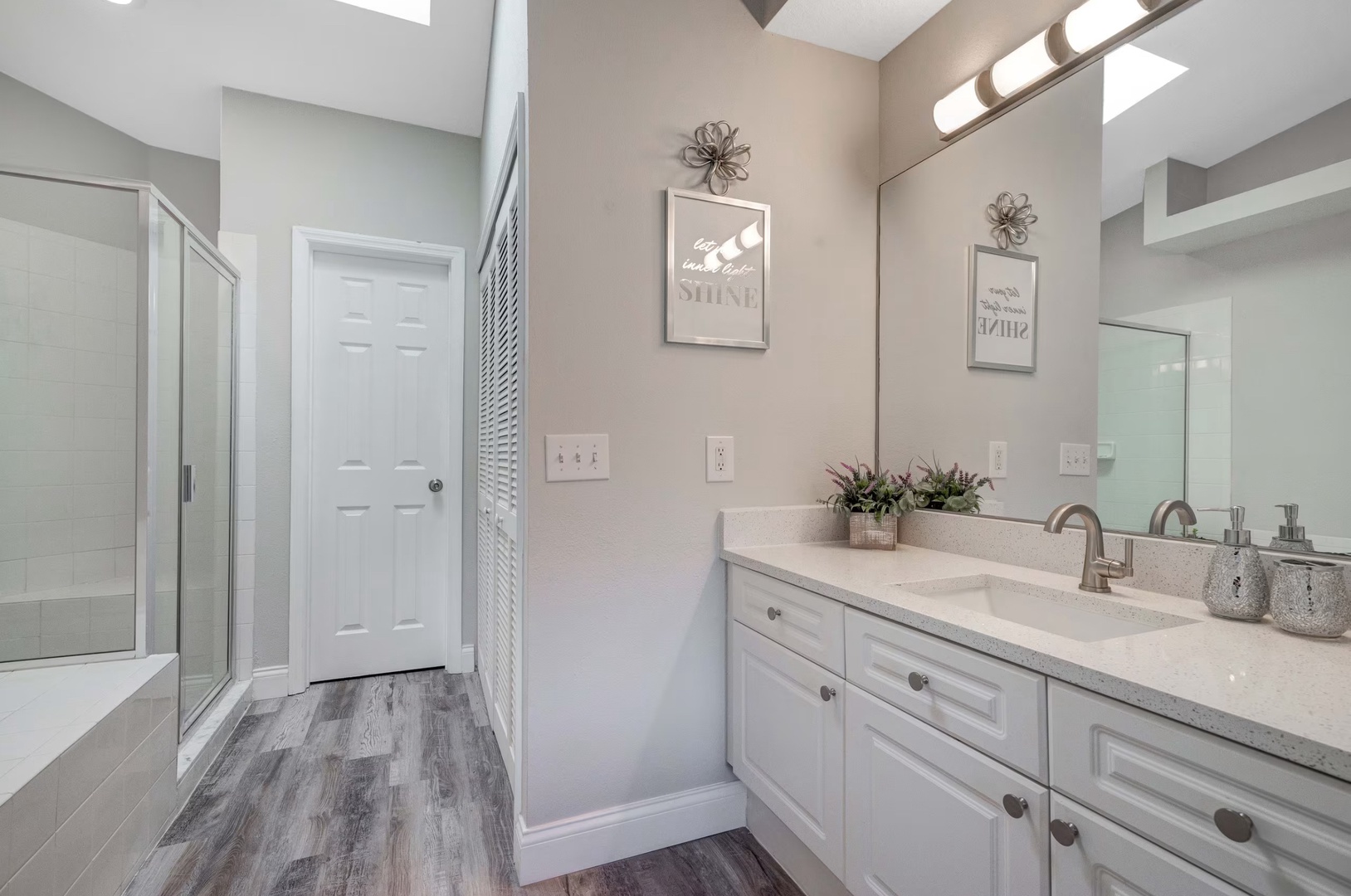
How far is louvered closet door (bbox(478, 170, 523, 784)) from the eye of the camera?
1.76 m

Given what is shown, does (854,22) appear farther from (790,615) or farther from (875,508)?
(790,615)

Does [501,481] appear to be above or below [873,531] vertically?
above

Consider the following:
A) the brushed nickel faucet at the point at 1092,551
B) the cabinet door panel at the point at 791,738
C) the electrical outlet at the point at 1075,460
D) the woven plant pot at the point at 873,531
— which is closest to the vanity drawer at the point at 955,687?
the cabinet door panel at the point at 791,738

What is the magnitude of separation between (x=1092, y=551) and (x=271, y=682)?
3091mm

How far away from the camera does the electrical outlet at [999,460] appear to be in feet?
5.28

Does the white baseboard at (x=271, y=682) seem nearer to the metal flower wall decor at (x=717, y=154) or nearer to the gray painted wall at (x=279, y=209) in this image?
the gray painted wall at (x=279, y=209)

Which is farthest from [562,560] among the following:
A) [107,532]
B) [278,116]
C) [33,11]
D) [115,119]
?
[115,119]

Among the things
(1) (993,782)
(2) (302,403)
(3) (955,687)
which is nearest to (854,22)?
(3) (955,687)

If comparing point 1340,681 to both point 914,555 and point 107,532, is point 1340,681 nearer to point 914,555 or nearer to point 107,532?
point 914,555

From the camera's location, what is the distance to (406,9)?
2.34m

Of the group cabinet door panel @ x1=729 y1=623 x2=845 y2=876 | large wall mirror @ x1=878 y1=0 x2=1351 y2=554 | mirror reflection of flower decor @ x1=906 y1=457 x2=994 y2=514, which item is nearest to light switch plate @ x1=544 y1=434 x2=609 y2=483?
cabinet door panel @ x1=729 y1=623 x2=845 y2=876

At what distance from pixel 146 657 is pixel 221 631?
28.8 inches

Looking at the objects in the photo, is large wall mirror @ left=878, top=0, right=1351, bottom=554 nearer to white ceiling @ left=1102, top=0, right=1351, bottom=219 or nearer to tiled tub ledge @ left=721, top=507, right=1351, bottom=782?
white ceiling @ left=1102, top=0, right=1351, bottom=219

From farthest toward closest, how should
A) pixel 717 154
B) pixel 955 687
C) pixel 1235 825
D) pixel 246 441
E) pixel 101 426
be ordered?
1. pixel 246 441
2. pixel 101 426
3. pixel 717 154
4. pixel 955 687
5. pixel 1235 825
